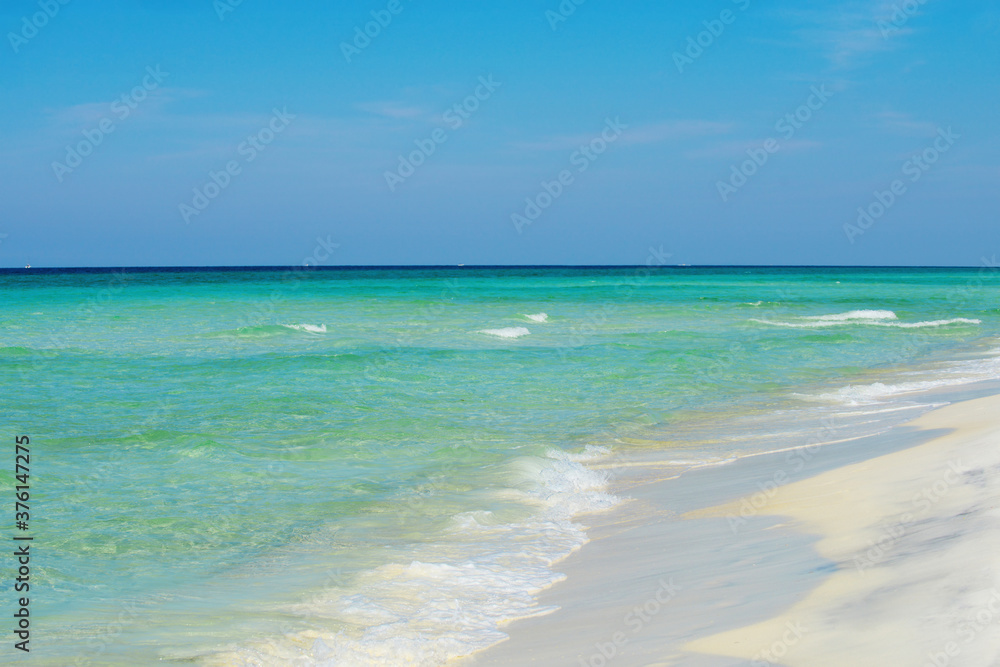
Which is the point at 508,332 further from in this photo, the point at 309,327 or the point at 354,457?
the point at 354,457

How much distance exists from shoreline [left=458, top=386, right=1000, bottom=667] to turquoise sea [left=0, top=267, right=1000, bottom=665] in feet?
1.28

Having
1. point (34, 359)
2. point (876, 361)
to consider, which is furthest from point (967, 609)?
point (34, 359)

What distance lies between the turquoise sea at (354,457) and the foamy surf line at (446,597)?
0.02 metres

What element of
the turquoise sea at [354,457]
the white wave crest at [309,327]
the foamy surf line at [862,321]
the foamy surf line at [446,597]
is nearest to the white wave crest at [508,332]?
the turquoise sea at [354,457]

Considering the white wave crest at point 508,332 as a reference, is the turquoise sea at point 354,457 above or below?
above

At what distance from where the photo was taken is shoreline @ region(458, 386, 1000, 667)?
3854mm

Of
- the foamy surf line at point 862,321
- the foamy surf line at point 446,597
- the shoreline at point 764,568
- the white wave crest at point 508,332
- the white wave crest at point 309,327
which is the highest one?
the shoreline at point 764,568

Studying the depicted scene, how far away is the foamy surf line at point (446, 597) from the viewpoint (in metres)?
4.50

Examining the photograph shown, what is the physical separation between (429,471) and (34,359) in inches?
568

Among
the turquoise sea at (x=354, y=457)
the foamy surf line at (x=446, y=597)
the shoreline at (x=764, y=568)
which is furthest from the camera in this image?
the turquoise sea at (x=354, y=457)

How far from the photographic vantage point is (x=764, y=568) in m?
5.10

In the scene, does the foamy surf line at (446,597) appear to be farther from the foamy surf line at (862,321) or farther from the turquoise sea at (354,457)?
the foamy surf line at (862,321)

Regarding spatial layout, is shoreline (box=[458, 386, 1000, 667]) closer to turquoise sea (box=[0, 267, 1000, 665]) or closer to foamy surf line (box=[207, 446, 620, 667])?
foamy surf line (box=[207, 446, 620, 667])

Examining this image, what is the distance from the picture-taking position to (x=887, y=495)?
6168mm
